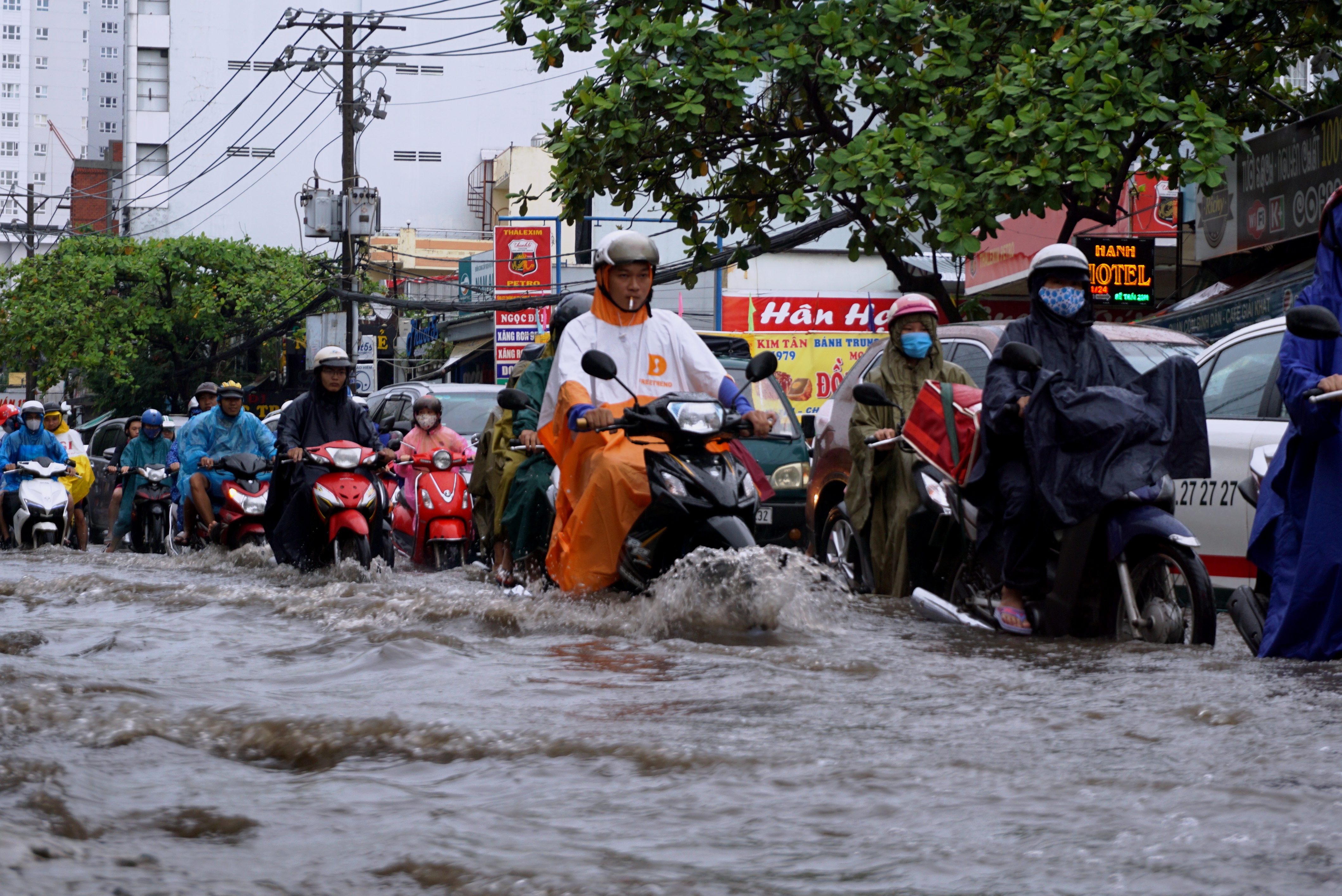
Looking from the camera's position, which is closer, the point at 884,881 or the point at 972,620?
the point at 884,881

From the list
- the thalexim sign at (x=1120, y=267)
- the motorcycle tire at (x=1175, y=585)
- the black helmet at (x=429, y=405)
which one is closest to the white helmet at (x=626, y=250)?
the motorcycle tire at (x=1175, y=585)

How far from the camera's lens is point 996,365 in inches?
237

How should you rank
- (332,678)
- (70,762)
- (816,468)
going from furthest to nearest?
(816,468) → (332,678) → (70,762)

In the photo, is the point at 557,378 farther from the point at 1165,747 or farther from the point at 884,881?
the point at 884,881

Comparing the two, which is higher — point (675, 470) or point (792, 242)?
point (792, 242)

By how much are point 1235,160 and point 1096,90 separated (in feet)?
14.2

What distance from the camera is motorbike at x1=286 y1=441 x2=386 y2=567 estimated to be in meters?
9.32

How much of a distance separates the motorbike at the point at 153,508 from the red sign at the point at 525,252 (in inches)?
522

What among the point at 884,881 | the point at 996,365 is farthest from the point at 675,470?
the point at 884,881

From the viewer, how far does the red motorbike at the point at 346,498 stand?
932 centimetres

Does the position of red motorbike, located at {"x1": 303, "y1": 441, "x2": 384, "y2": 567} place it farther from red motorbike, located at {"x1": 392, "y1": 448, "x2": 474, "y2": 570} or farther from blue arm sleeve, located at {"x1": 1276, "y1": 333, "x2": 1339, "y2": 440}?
blue arm sleeve, located at {"x1": 1276, "y1": 333, "x2": 1339, "y2": 440}

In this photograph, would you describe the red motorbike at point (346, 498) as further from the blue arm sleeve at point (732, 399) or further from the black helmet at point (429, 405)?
the blue arm sleeve at point (732, 399)

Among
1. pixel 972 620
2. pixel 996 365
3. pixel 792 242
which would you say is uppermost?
pixel 792 242

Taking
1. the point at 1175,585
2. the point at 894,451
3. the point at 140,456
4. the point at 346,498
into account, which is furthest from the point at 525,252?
the point at 1175,585
